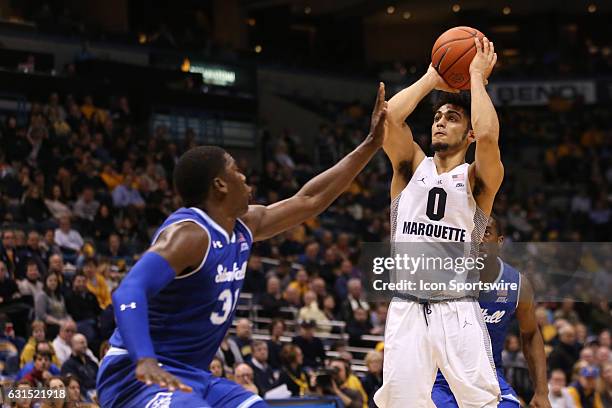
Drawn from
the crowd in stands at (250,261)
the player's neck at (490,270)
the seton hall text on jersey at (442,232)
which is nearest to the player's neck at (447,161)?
the seton hall text on jersey at (442,232)

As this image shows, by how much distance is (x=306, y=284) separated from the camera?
15250 mm

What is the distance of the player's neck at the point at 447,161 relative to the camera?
644 centimetres

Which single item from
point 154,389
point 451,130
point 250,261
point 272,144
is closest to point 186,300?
point 154,389

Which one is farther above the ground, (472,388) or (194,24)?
(194,24)

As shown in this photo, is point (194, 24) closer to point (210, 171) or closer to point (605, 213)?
point (605, 213)

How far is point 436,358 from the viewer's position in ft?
20.0

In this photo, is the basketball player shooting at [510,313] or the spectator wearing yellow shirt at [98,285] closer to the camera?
the basketball player shooting at [510,313]

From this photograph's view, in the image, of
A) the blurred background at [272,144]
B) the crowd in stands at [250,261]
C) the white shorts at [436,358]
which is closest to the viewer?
the white shorts at [436,358]

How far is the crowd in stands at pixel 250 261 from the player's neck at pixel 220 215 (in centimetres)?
517

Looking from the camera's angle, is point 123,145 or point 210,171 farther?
point 123,145

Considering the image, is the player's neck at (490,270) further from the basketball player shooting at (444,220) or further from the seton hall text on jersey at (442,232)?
the seton hall text on jersey at (442,232)

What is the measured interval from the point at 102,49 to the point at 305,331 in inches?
443

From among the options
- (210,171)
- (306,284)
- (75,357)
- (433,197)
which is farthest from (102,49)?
(210,171)

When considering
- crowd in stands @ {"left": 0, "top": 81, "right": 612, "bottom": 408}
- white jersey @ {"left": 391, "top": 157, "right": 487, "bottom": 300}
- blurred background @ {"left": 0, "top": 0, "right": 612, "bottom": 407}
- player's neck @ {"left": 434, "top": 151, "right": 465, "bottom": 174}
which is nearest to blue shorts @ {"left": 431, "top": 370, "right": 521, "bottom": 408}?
white jersey @ {"left": 391, "top": 157, "right": 487, "bottom": 300}
